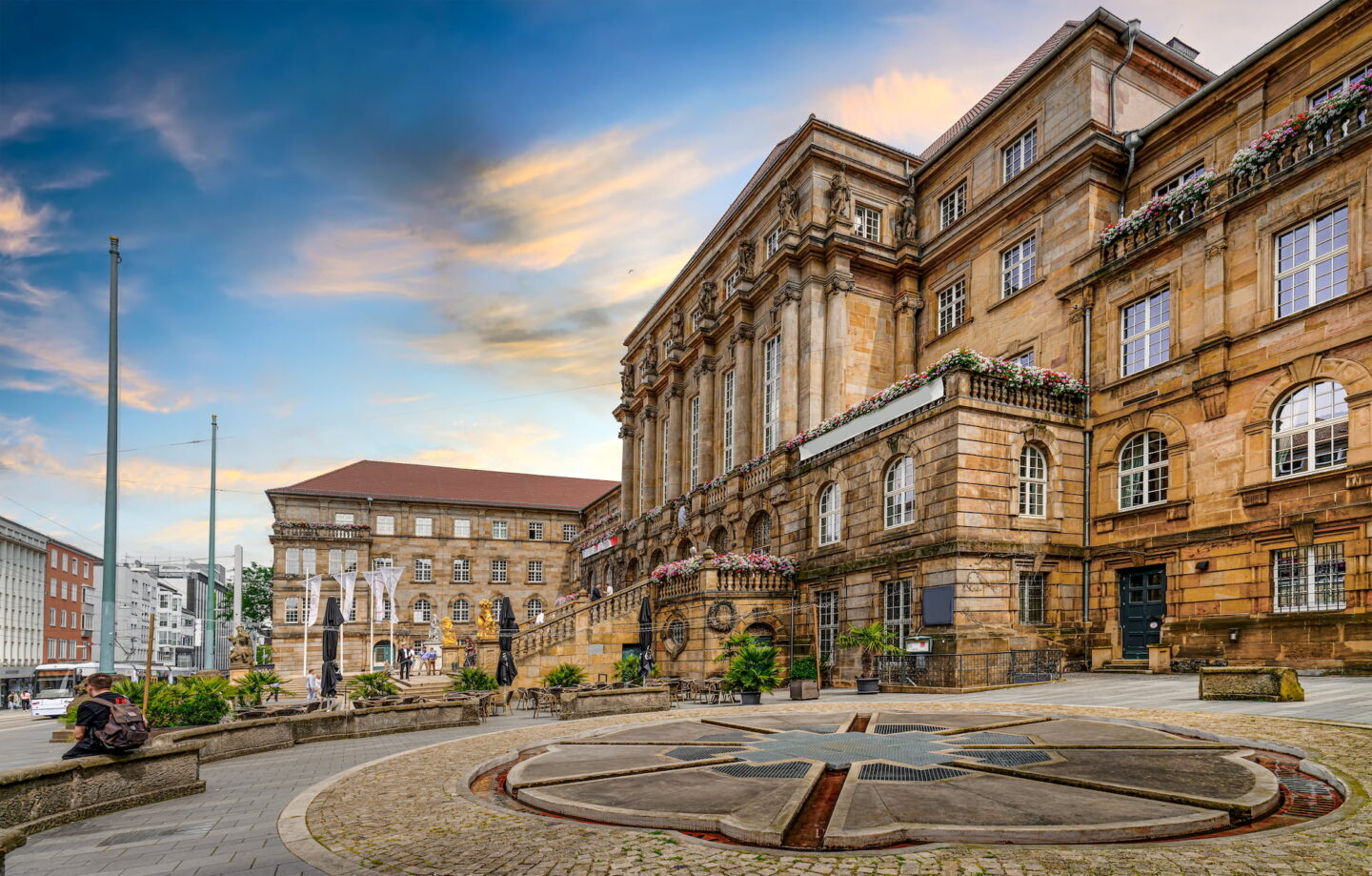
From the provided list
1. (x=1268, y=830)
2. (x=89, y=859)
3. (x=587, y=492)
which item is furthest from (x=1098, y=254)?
(x=587, y=492)

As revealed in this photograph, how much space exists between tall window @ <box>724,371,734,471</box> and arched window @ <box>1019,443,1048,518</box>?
19266mm

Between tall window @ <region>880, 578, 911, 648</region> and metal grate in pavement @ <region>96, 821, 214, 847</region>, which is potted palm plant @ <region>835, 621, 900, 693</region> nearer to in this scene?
tall window @ <region>880, 578, 911, 648</region>

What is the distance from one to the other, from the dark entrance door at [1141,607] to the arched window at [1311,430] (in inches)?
166

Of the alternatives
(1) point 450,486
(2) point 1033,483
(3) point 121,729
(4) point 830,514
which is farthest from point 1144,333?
(1) point 450,486

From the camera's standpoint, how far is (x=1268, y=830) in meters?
6.88

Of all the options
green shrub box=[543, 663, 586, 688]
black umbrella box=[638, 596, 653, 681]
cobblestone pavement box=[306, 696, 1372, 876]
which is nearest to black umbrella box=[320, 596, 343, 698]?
green shrub box=[543, 663, 586, 688]

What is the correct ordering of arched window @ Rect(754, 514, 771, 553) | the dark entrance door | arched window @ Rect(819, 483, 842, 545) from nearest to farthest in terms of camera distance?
the dark entrance door → arched window @ Rect(819, 483, 842, 545) → arched window @ Rect(754, 514, 771, 553)

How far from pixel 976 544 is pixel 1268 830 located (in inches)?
670

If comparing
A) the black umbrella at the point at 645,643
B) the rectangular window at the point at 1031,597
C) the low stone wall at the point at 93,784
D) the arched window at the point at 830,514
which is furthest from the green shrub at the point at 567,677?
the low stone wall at the point at 93,784

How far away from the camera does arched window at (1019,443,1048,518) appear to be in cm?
2542

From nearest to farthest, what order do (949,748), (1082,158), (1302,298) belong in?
1. (949,748)
2. (1302,298)
3. (1082,158)

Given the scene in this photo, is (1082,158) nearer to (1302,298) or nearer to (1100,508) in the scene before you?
(1302,298)

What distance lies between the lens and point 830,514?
30.6 m

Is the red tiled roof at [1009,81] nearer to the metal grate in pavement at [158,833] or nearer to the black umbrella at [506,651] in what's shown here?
the black umbrella at [506,651]
